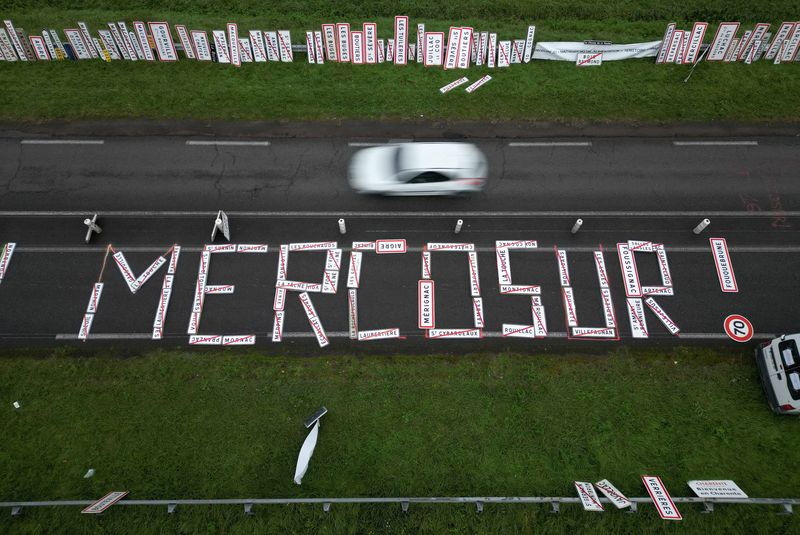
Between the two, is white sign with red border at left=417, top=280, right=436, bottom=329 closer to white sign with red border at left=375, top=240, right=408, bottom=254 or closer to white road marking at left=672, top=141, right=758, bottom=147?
white sign with red border at left=375, top=240, right=408, bottom=254

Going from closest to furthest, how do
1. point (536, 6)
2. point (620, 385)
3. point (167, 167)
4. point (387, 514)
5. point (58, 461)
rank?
point (387, 514) → point (58, 461) → point (620, 385) → point (167, 167) → point (536, 6)

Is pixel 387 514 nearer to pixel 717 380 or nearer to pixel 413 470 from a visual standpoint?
pixel 413 470

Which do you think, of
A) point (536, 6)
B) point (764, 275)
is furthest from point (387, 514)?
point (536, 6)

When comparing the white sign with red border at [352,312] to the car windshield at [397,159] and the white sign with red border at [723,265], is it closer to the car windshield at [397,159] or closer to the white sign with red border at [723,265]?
the car windshield at [397,159]

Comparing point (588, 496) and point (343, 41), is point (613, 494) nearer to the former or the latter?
point (588, 496)

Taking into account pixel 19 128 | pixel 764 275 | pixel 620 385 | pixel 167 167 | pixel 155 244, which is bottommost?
pixel 620 385
